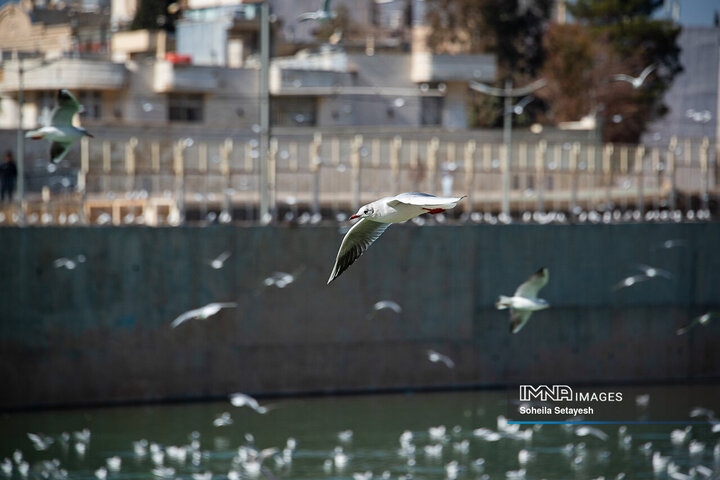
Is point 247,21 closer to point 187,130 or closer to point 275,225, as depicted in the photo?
point 187,130

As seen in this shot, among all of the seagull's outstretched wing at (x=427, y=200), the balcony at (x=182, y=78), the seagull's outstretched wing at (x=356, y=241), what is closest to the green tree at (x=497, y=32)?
the balcony at (x=182, y=78)

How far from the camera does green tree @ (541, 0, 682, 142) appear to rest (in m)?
60.9

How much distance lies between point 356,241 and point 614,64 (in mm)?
51037

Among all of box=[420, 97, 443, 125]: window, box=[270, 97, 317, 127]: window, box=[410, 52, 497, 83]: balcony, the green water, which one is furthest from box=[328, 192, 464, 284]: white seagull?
box=[420, 97, 443, 125]: window

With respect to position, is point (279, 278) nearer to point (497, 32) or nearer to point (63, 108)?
point (63, 108)

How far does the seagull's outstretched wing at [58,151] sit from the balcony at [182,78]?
32.5 meters

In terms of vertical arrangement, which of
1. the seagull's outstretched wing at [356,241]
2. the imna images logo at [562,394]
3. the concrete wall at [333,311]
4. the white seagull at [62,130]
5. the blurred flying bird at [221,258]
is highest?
the white seagull at [62,130]

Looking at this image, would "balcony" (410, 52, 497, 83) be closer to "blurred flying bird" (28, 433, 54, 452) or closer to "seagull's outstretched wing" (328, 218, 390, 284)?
"blurred flying bird" (28, 433, 54, 452)

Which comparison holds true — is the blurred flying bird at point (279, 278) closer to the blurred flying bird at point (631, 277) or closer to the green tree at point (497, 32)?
the blurred flying bird at point (631, 277)

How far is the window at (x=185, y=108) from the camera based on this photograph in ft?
166

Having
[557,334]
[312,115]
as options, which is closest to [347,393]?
[557,334]

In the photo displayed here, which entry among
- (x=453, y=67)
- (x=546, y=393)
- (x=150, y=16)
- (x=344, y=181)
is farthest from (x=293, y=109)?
(x=546, y=393)

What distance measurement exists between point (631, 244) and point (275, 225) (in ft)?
30.9

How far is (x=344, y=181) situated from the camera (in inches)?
1661
